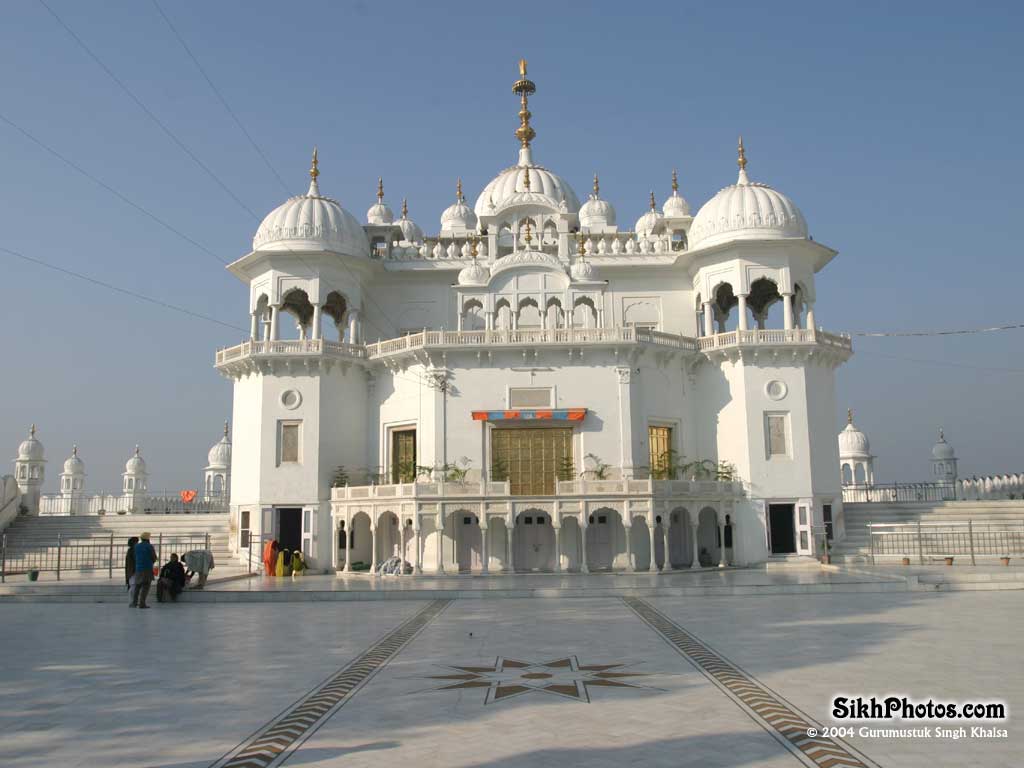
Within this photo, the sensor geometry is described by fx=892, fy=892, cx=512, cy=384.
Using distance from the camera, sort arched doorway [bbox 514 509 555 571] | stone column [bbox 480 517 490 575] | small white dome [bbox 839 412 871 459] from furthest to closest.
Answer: small white dome [bbox 839 412 871 459]
arched doorway [bbox 514 509 555 571]
stone column [bbox 480 517 490 575]

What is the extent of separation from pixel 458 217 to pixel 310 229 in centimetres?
1307

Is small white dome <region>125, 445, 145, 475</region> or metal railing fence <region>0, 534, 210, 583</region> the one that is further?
small white dome <region>125, 445, 145, 475</region>

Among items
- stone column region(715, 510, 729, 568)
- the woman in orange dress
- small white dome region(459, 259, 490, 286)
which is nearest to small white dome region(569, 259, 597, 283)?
small white dome region(459, 259, 490, 286)

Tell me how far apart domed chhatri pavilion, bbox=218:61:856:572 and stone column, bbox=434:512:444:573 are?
298mm

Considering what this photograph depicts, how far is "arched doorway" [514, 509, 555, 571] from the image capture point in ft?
107

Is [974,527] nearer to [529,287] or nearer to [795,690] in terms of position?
[529,287]

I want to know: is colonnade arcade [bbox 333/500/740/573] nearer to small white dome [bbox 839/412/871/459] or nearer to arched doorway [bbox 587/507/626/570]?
arched doorway [bbox 587/507/626/570]

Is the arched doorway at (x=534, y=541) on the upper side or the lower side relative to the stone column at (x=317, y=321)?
lower

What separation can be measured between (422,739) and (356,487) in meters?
25.6

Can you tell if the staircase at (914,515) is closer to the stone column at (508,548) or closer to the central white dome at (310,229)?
the stone column at (508,548)

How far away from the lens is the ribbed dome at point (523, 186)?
4325cm

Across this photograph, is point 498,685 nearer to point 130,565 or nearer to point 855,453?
point 130,565

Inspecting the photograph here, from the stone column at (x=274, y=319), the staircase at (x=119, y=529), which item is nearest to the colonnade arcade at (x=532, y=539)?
the staircase at (x=119, y=529)

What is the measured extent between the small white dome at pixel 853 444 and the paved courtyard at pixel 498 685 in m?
40.1
